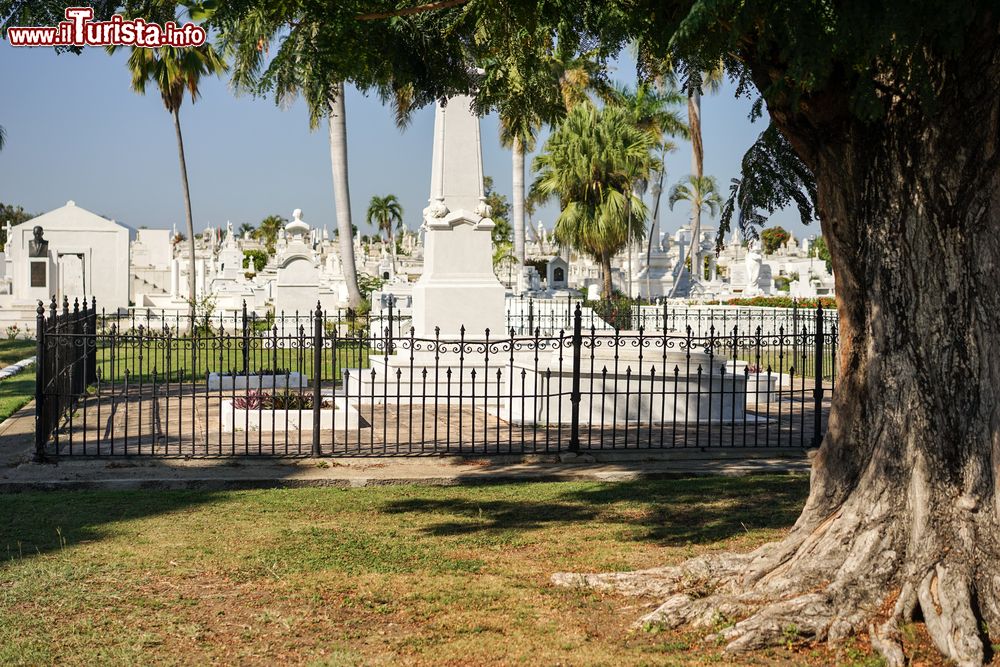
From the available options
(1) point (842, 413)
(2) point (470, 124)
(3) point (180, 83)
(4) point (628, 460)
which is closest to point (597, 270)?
(3) point (180, 83)

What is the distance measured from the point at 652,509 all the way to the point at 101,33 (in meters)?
5.37

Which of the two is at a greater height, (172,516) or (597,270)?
(597,270)

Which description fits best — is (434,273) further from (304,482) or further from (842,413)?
(842,413)

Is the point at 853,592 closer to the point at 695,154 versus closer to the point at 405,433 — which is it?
the point at 405,433

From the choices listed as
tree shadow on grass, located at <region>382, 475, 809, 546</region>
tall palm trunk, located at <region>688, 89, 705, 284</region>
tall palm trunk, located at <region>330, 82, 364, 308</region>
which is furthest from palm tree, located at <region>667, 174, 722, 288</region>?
tree shadow on grass, located at <region>382, 475, 809, 546</region>

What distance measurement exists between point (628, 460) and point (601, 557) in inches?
149

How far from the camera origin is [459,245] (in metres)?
16.6

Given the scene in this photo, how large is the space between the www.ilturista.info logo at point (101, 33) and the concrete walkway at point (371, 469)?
3901 millimetres

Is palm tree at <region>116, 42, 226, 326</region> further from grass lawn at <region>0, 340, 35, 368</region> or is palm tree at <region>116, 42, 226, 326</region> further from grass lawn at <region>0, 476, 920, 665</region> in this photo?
grass lawn at <region>0, 476, 920, 665</region>

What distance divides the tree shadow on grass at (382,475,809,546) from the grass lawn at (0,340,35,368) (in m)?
17.2

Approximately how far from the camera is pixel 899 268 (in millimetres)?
5184

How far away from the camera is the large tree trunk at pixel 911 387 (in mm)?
4949

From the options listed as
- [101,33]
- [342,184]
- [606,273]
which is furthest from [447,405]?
[606,273]

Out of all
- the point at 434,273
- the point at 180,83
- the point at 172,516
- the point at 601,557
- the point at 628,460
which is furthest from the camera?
the point at 180,83
